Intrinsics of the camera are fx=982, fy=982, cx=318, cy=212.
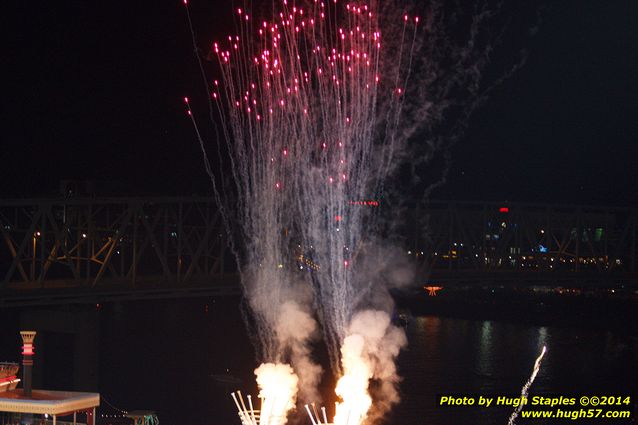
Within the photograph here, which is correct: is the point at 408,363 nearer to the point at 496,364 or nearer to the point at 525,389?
the point at 496,364

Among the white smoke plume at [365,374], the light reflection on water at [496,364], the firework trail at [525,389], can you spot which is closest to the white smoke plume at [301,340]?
the white smoke plume at [365,374]

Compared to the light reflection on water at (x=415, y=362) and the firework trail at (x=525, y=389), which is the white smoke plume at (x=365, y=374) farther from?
the firework trail at (x=525, y=389)

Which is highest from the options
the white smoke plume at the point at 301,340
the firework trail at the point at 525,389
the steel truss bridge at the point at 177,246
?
the steel truss bridge at the point at 177,246

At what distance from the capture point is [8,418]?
24.9 metres

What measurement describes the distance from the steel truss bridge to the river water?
3.40 meters

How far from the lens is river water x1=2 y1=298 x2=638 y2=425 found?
48.6 metres

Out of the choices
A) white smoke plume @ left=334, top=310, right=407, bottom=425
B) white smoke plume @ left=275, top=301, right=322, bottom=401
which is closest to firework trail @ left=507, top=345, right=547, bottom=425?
white smoke plume @ left=334, top=310, right=407, bottom=425

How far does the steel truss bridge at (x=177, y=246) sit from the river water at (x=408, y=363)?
340 centimetres

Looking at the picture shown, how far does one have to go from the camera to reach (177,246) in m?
61.8

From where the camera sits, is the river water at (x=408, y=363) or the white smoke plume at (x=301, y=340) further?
the white smoke plume at (x=301, y=340)

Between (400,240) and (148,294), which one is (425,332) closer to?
(400,240)

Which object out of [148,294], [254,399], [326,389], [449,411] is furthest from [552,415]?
[148,294]

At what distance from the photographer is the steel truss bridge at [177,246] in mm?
53375

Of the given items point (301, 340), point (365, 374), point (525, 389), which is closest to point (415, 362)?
point (301, 340)
